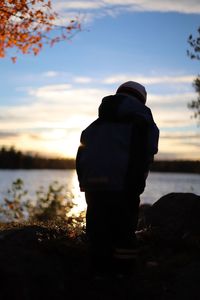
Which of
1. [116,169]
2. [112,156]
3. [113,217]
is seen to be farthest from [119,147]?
[113,217]

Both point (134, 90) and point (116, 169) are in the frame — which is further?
point (134, 90)

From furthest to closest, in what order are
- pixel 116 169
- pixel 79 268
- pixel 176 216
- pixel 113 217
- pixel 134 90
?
1. pixel 176 216
2. pixel 134 90
3. pixel 79 268
4. pixel 113 217
5. pixel 116 169

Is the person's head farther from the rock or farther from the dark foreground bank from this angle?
the rock

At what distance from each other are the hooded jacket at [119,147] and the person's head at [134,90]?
0.15 metres

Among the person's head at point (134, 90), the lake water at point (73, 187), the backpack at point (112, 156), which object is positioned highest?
the person's head at point (134, 90)

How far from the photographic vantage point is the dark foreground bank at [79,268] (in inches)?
244

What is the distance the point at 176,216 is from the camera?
31.4 ft

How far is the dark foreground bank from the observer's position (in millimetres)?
6207

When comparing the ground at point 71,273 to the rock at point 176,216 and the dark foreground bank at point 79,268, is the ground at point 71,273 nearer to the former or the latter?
the dark foreground bank at point 79,268

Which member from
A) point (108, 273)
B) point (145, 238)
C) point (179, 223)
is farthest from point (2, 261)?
point (179, 223)

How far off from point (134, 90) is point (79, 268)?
258cm

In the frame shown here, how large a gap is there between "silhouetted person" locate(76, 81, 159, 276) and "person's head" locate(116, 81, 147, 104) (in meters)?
0.15

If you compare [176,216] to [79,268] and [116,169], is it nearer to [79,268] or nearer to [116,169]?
[79,268]

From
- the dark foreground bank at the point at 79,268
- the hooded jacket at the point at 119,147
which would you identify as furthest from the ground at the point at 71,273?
the hooded jacket at the point at 119,147
